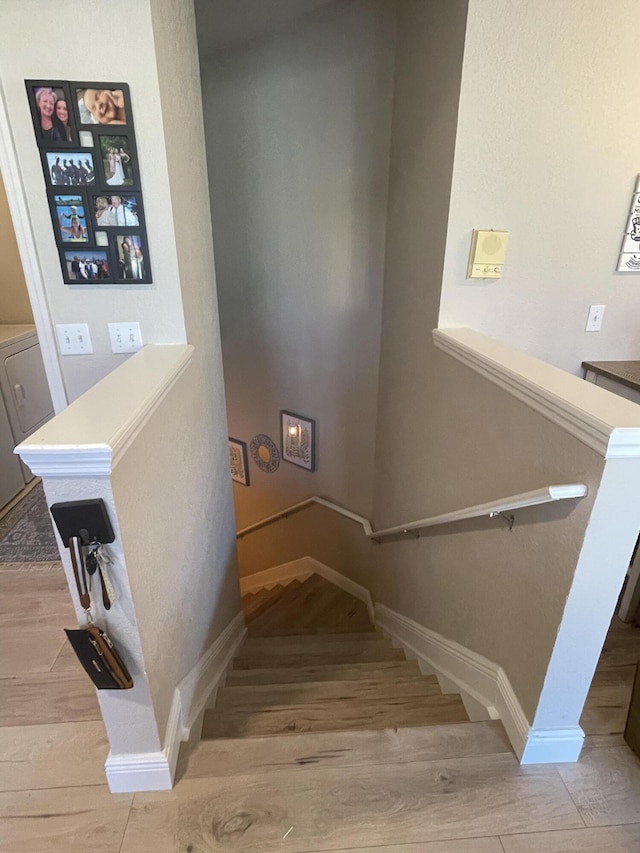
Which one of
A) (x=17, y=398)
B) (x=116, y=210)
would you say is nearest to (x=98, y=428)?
(x=116, y=210)

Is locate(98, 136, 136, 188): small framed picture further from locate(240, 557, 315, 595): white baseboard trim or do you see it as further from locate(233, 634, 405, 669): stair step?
locate(240, 557, 315, 595): white baseboard trim

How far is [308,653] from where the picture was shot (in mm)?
2508

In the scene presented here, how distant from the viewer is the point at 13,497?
2.91 metres

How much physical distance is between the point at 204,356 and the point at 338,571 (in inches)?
102

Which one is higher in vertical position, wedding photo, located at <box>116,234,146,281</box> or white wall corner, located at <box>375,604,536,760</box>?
wedding photo, located at <box>116,234,146,281</box>

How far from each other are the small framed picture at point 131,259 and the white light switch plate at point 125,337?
0.17 metres

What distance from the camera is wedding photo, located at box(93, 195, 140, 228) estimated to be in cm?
160

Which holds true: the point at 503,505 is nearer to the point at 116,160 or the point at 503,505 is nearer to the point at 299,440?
the point at 116,160

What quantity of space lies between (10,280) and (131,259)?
228 centimetres

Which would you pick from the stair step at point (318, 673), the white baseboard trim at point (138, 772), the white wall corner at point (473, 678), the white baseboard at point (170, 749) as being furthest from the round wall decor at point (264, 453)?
the white baseboard trim at point (138, 772)

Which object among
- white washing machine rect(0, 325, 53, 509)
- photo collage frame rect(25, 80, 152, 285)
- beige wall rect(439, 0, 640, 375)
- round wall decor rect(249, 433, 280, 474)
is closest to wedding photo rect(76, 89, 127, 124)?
photo collage frame rect(25, 80, 152, 285)

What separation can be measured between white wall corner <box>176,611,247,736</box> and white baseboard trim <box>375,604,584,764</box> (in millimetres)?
951

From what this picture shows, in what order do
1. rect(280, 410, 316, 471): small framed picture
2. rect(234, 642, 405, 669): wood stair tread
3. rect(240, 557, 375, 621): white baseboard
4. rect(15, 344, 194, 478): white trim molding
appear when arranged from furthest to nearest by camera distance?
rect(240, 557, 375, 621): white baseboard < rect(280, 410, 316, 471): small framed picture < rect(234, 642, 405, 669): wood stair tread < rect(15, 344, 194, 478): white trim molding

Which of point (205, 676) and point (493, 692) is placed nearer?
point (493, 692)
